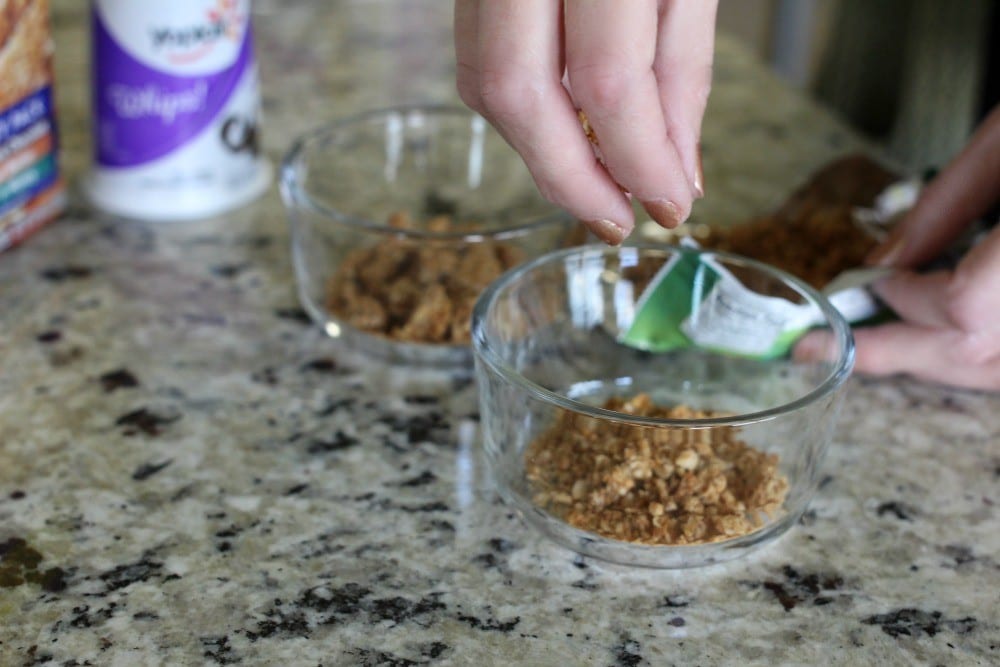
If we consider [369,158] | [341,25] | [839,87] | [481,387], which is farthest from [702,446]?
[839,87]

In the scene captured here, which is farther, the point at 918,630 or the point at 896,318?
the point at 896,318

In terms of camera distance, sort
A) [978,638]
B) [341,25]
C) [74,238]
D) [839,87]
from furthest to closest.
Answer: [839,87] → [341,25] → [74,238] → [978,638]

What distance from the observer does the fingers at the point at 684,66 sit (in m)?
0.52

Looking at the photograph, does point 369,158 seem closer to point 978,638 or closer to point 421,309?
point 421,309

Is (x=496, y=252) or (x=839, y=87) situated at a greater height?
(x=496, y=252)

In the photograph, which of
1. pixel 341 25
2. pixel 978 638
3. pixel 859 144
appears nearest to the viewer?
pixel 978 638

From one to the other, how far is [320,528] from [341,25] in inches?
38.5

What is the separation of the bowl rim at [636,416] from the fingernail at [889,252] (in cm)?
13

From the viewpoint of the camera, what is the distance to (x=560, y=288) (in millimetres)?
720

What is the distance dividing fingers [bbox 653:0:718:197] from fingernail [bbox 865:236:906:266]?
0.30 metres

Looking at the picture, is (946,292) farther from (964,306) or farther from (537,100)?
(537,100)

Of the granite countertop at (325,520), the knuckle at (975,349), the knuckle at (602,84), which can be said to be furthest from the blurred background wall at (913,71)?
the knuckle at (602,84)

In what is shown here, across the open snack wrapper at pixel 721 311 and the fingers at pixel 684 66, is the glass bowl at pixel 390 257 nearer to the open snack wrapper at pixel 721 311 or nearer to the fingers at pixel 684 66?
the open snack wrapper at pixel 721 311

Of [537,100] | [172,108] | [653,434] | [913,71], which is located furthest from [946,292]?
[913,71]
